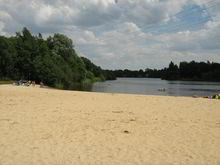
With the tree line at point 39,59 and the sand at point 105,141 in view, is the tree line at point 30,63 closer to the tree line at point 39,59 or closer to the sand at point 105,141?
the tree line at point 39,59

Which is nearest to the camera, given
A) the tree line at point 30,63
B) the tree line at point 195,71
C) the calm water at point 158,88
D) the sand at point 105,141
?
the sand at point 105,141

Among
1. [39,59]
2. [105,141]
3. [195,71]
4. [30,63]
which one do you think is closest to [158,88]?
[39,59]

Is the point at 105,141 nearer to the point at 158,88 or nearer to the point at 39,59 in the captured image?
the point at 39,59

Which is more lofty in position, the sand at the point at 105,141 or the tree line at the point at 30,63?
the tree line at the point at 30,63

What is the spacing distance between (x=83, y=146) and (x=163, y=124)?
3.71 metres

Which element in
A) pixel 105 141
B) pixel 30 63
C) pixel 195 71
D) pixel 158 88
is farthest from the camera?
pixel 195 71

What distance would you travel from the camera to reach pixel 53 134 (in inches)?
239

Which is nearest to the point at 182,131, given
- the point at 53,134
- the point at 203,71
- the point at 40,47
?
the point at 53,134

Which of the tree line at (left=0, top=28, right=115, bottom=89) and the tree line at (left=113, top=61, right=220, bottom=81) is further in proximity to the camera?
the tree line at (left=113, top=61, right=220, bottom=81)

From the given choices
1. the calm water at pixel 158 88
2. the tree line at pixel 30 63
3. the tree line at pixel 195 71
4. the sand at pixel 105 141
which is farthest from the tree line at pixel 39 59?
the tree line at pixel 195 71

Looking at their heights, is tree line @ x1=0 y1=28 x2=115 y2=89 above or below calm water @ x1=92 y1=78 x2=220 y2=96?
above

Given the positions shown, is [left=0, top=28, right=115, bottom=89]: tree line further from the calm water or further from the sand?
the sand

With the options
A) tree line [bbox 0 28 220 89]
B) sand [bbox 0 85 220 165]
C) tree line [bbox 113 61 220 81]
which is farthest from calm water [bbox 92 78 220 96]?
tree line [bbox 113 61 220 81]

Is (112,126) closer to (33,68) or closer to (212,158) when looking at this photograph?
(212,158)
